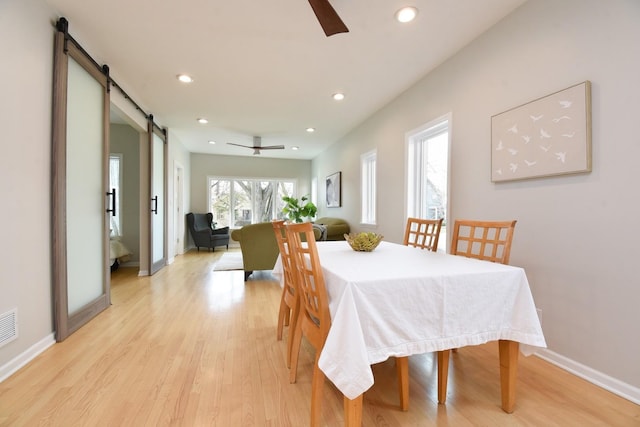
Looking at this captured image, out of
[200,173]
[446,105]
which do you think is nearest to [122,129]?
[200,173]

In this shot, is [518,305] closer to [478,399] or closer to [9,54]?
[478,399]

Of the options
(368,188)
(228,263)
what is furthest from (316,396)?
(228,263)

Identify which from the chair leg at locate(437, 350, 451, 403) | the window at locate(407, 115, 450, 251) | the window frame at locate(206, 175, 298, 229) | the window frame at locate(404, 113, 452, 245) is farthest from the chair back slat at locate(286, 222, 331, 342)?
the window frame at locate(206, 175, 298, 229)

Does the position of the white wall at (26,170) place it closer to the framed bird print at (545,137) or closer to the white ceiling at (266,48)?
the white ceiling at (266,48)

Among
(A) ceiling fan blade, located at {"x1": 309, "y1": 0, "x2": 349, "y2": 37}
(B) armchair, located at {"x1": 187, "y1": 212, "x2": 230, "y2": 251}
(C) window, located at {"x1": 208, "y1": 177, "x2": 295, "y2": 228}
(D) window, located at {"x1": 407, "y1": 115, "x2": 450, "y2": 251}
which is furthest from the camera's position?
(C) window, located at {"x1": 208, "y1": 177, "x2": 295, "y2": 228}

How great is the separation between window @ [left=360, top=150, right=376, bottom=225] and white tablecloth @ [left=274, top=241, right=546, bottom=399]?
3454 millimetres

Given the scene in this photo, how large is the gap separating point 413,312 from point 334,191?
5.11 metres

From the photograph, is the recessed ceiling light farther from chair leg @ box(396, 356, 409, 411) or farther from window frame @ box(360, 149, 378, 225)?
window frame @ box(360, 149, 378, 225)

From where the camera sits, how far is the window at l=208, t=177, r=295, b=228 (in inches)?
309

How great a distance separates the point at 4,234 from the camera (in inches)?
64.7

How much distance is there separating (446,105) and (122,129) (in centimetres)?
524

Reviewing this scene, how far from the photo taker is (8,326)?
1.66m

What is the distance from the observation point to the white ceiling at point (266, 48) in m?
2.09

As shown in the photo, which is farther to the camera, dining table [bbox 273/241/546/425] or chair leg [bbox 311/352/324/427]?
chair leg [bbox 311/352/324/427]
